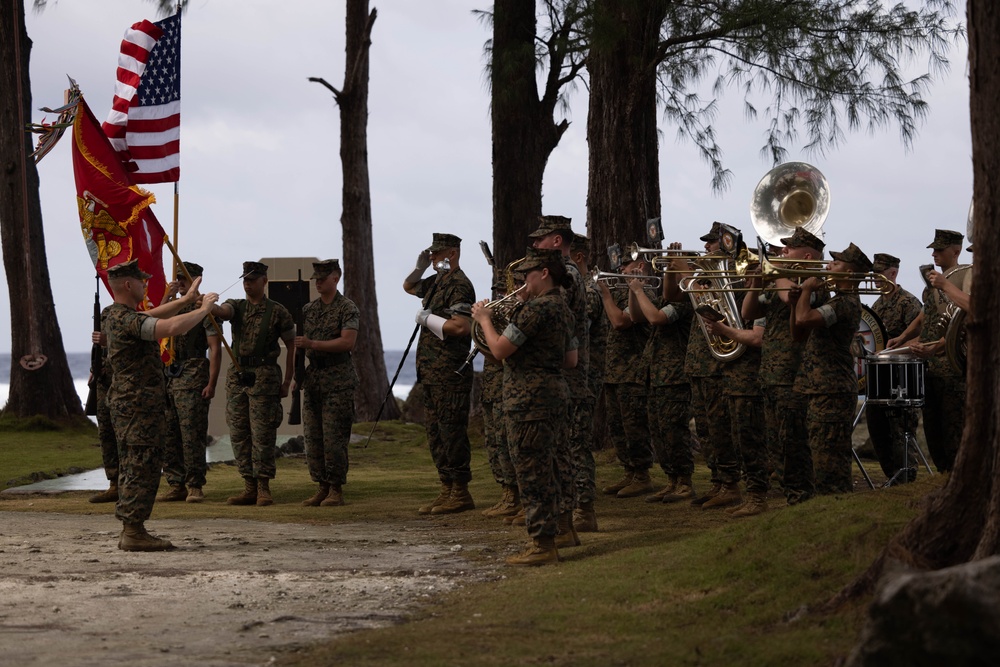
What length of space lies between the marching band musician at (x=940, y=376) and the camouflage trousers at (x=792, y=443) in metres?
2.02

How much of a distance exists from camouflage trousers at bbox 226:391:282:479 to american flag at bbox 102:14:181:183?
2.12 meters

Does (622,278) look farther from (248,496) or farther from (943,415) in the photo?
(248,496)

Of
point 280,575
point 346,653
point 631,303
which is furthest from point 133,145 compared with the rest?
point 346,653

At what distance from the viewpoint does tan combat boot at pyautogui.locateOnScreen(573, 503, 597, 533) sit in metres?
Answer: 9.11

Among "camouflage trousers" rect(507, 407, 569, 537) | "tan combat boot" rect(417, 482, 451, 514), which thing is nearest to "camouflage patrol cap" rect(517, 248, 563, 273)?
"camouflage trousers" rect(507, 407, 569, 537)

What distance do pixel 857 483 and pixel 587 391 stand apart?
4277 mm

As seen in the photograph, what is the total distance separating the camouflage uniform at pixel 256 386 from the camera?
1125 cm

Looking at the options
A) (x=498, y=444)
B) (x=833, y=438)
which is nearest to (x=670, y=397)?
(x=498, y=444)

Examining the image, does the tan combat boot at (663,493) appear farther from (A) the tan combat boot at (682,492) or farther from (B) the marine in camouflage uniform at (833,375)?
(B) the marine in camouflage uniform at (833,375)

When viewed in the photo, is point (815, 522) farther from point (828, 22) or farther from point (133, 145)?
point (828, 22)

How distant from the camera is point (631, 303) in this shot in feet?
35.1

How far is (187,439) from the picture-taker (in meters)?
11.7

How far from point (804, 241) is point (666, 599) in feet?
9.87

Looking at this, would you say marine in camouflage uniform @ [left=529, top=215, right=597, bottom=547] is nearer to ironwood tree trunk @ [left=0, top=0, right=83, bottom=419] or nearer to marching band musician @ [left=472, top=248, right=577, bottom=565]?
marching band musician @ [left=472, top=248, right=577, bottom=565]
